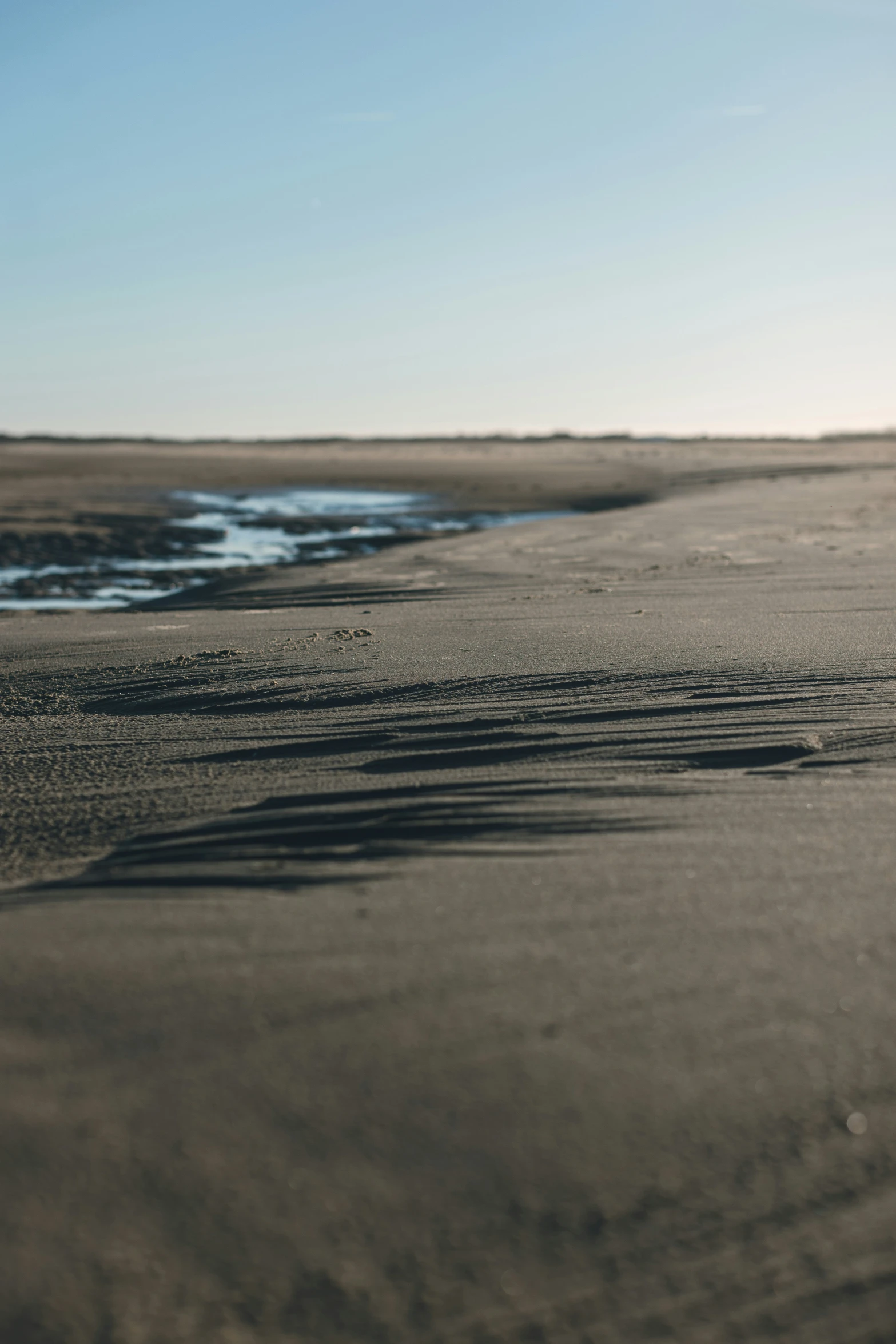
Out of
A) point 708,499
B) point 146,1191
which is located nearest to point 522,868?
point 146,1191

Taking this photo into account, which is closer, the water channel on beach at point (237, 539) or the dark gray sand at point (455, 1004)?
the dark gray sand at point (455, 1004)

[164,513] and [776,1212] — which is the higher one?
[164,513]

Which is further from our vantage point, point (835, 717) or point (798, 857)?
point (835, 717)

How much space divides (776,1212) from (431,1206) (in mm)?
500

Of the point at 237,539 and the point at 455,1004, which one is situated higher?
the point at 237,539

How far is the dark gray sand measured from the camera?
1.49m

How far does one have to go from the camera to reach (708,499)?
54.9 ft

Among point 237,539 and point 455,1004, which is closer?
point 455,1004

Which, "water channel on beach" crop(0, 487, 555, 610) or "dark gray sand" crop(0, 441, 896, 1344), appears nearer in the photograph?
"dark gray sand" crop(0, 441, 896, 1344)

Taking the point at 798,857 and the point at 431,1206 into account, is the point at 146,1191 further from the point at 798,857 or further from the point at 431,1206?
the point at 798,857

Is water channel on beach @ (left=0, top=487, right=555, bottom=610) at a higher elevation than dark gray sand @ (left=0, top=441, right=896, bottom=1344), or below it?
higher

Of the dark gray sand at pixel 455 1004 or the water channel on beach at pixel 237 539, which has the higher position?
the water channel on beach at pixel 237 539

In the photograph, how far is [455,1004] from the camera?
2055 millimetres

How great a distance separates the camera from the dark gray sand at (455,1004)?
1.49 meters
